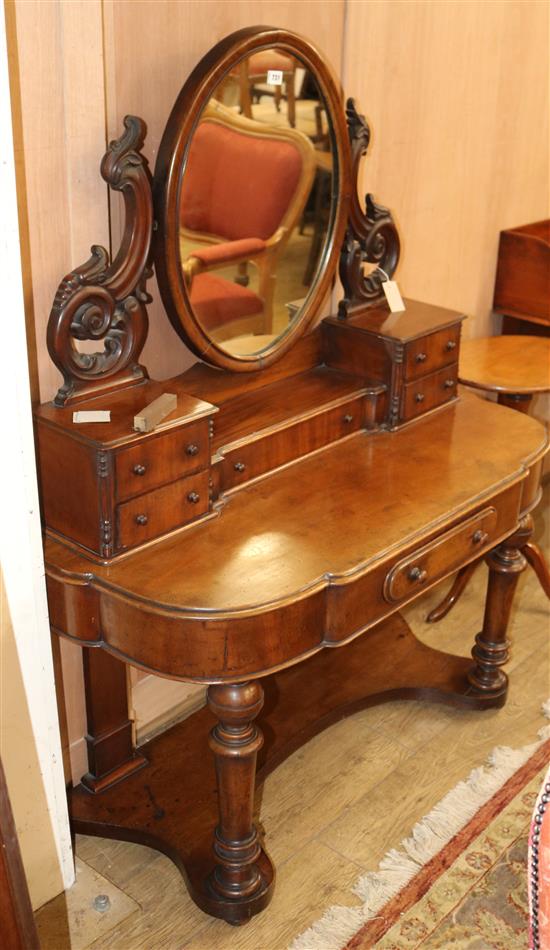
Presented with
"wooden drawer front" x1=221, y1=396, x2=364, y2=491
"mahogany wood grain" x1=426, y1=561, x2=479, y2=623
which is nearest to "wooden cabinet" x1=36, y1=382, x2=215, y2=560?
"wooden drawer front" x1=221, y1=396, x2=364, y2=491

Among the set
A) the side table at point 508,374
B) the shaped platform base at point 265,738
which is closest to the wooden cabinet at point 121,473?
the shaped platform base at point 265,738

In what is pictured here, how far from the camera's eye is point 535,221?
3.74m

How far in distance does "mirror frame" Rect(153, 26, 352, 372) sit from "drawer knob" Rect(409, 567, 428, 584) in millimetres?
582

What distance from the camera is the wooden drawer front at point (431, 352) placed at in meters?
2.55

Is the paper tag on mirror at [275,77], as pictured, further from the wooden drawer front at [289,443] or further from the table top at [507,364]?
the table top at [507,364]

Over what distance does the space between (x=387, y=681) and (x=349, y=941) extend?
80 cm

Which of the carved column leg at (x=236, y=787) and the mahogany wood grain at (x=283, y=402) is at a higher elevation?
the mahogany wood grain at (x=283, y=402)

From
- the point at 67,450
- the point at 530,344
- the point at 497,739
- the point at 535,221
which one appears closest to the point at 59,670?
the point at 67,450

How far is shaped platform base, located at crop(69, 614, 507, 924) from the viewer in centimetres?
235

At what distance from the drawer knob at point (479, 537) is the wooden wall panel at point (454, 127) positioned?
1.02 metres

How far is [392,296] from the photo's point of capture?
2.67 m

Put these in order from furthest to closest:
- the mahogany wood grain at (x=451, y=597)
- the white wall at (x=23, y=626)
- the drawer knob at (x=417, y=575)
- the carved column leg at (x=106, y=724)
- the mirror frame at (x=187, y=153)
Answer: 1. the mahogany wood grain at (x=451, y=597)
2. the carved column leg at (x=106, y=724)
3. the drawer knob at (x=417, y=575)
4. the mirror frame at (x=187, y=153)
5. the white wall at (x=23, y=626)

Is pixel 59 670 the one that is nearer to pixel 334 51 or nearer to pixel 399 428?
pixel 399 428

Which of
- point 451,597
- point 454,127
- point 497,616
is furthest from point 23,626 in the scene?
point 454,127
